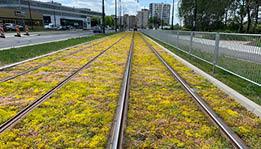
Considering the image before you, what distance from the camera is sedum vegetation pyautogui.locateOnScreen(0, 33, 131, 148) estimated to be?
3.65 meters

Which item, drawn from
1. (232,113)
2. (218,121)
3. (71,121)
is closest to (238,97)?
(232,113)

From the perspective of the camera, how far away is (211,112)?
4.89 m

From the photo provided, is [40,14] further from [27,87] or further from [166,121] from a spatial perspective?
[166,121]

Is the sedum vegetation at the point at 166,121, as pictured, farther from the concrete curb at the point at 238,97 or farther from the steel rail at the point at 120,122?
the concrete curb at the point at 238,97

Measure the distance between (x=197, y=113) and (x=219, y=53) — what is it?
4.37 m

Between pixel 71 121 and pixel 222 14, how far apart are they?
53.0 metres

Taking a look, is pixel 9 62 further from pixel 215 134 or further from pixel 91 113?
pixel 215 134

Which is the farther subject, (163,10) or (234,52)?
(163,10)

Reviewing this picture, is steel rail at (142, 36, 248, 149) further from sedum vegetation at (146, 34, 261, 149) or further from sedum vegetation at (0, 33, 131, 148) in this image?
sedum vegetation at (0, 33, 131, 148)

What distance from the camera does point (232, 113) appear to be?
193 inches

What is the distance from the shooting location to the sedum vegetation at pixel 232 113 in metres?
3.96

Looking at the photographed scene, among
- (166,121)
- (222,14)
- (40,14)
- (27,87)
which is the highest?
(40,14)

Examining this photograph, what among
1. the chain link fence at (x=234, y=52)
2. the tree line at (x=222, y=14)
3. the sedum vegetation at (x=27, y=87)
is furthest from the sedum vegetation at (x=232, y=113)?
the tree line at (x=222, y=14)

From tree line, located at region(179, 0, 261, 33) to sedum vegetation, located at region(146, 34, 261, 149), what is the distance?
26410mm
